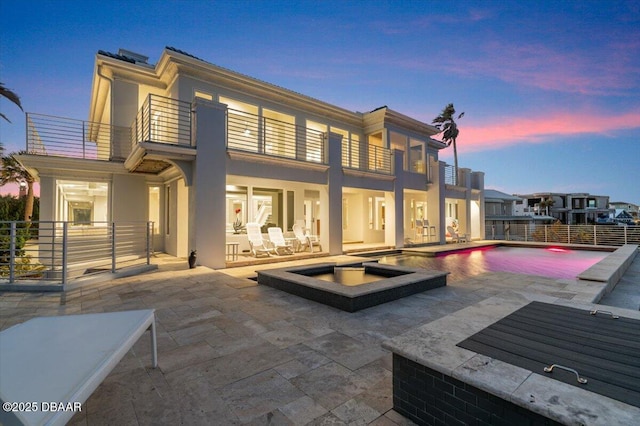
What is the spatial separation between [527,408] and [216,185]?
8.34 m

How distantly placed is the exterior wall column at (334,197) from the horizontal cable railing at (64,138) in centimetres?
764

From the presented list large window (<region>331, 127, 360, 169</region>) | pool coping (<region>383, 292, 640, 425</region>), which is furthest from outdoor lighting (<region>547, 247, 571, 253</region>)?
pool coping (<region>383, 292, 640, 425</region>)

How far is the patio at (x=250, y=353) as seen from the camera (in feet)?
6.97

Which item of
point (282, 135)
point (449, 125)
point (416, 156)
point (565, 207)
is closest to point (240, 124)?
point (282, 135)

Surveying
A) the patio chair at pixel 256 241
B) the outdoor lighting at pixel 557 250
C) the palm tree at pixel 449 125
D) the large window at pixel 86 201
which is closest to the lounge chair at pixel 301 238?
the patio chair at pixel 256 241

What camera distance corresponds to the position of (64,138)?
10039 millimetres

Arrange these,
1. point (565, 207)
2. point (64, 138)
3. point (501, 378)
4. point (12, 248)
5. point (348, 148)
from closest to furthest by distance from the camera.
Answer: point (501, 378)
point (12, 248)
point (64, 138)
point (348, 148)
point (565, 207)

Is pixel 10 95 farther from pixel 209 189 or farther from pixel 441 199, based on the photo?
pixel 441 199

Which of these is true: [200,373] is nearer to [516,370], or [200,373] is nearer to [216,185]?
[516,370]

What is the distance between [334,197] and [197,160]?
5.33 m

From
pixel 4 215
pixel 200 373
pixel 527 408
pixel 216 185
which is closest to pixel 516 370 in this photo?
pixel 527 408

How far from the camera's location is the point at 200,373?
2.64 metres

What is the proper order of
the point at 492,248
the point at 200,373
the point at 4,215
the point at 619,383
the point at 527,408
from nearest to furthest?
the point at 527,408 → the point at 619,383 → the point at 200,373 → the point at 4,215 → the point at 492,248

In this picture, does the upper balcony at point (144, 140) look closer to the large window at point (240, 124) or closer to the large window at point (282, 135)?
the large window at point (240, 124)
